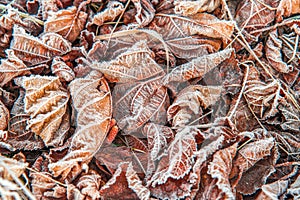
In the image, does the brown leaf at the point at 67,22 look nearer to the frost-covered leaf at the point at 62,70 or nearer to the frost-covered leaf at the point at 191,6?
the frost-covered leaf at the point at 62,70

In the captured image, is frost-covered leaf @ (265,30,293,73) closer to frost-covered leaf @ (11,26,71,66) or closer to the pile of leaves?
the pile of leaves

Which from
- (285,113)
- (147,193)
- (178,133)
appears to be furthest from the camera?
(285,113)

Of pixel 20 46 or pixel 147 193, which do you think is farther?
pixel 20 46

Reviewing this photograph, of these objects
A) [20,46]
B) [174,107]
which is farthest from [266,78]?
[20,46]

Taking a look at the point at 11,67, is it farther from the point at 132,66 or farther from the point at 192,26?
the point at 192,26

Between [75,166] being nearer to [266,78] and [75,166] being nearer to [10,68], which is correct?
[10,68]

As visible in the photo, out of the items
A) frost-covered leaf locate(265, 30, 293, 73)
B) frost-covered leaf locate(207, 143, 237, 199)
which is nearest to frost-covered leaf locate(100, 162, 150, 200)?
frost-covered leaf locate(207, 143, 237, 199)

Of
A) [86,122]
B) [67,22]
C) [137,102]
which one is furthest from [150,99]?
[67,22]
